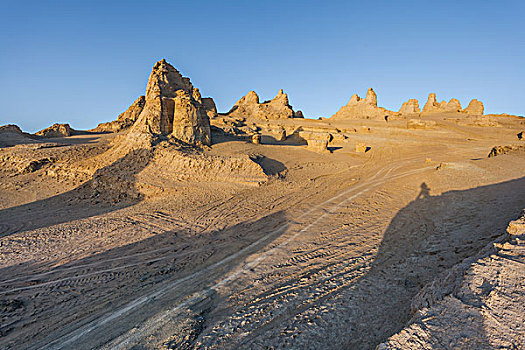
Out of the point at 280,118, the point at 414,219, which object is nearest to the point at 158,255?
the point at 414,219

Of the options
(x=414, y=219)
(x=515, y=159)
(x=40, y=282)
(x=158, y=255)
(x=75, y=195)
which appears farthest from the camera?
(x=515, y=159)

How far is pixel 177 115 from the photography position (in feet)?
44.5

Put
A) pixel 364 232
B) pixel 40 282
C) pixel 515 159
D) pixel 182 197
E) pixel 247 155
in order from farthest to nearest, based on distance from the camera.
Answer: pixel 515 159, pixel 247 155, pixel 182 197, pixel 364 232, pixel 40 282

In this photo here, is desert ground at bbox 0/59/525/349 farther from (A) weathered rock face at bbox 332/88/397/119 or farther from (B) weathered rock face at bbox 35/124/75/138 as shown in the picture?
(A) weathered rock face at bbox 332/88/397/119

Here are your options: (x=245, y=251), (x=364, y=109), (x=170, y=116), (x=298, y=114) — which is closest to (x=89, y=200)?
(x=170, y=116)

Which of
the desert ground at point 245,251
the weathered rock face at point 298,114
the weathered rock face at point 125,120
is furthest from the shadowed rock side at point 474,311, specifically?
the weathered rock face at point 298,114

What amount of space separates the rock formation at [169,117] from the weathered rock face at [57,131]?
50.6 ft

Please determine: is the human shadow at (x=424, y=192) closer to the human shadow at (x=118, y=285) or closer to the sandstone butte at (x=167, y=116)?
the human shadow at (x=118, y=285)

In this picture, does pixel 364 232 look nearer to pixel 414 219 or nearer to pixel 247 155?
pixel 414 219

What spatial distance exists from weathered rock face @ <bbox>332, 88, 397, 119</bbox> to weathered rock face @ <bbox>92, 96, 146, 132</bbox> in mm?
36602

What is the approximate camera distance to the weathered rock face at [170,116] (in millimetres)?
13172

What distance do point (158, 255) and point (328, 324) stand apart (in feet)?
14.6

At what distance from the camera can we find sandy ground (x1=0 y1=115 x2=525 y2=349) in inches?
147

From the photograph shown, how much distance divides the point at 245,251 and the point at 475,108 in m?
60.0
